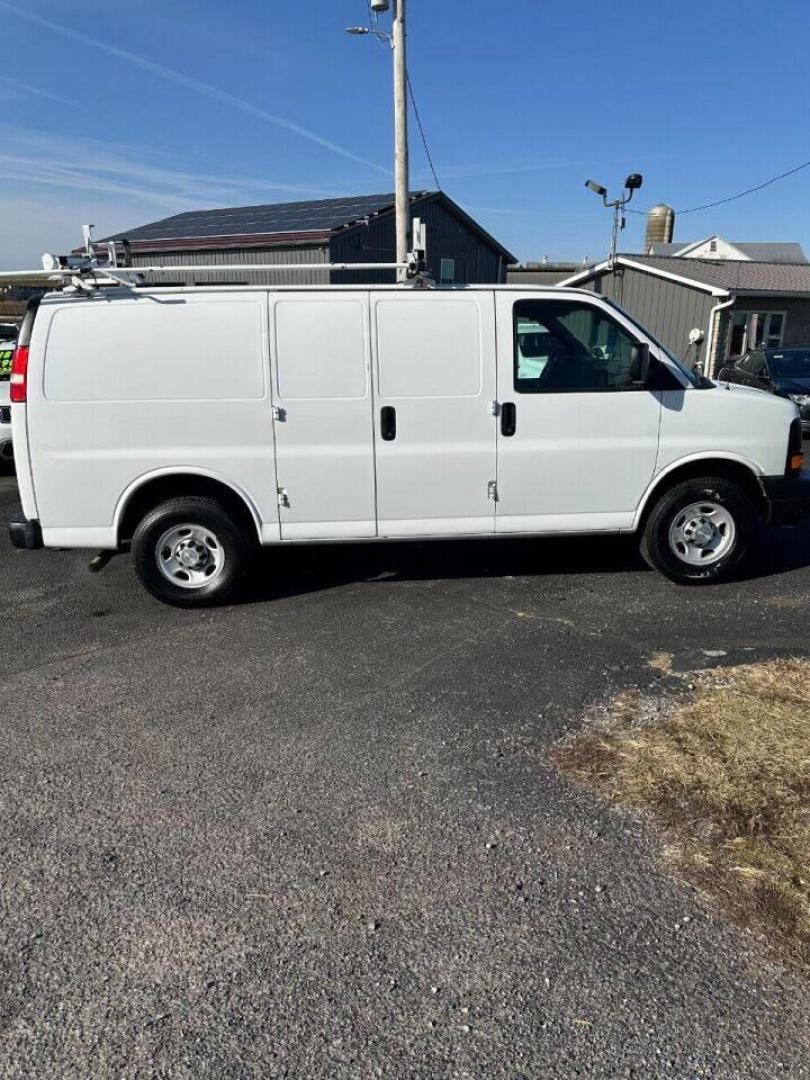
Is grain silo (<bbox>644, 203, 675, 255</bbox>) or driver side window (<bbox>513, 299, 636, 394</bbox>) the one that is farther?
grain silo (<bbox>644, 203, 675, 255</bbox>)

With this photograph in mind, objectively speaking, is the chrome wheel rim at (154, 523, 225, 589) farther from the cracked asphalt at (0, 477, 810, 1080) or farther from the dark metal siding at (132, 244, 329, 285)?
the dark metal siding at (132, 244, 329, 285)

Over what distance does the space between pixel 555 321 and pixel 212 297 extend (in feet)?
7.85

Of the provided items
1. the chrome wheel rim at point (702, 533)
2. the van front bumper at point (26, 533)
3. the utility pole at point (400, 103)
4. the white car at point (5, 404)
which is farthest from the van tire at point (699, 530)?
the utility pole at point (400, 103)

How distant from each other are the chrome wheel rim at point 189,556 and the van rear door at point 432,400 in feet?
3.94

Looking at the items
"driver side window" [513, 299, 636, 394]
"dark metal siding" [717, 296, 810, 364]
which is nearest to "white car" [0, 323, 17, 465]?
"driver side window" [513, 299, 636, 394]

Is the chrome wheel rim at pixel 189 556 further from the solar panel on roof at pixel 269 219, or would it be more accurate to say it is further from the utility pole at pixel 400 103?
the solar panel on roof at pixel 269 219

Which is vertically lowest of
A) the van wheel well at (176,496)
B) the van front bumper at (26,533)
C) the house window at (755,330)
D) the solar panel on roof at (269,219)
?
the van front bumper at (26,533)

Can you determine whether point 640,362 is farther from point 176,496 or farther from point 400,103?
point 400,103

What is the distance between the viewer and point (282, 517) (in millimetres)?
5523

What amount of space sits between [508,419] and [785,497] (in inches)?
86.3

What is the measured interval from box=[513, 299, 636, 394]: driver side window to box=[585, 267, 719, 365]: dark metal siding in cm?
1897

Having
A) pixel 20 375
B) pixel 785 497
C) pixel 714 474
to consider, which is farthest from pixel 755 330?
pixel 20 375

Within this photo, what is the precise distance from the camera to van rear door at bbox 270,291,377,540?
528 centimetres

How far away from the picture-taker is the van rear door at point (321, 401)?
5277 mm
